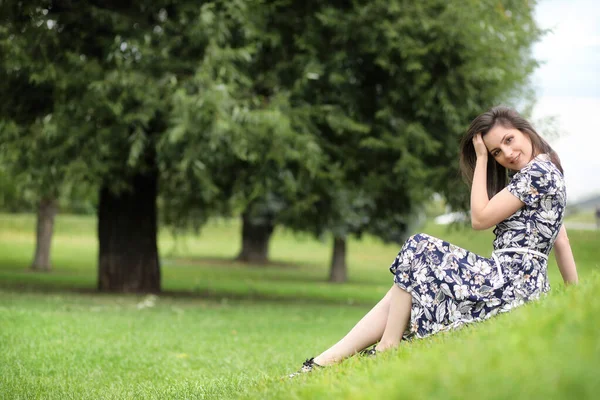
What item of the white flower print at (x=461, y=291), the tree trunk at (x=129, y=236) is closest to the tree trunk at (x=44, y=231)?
the tree trunk at (x=129, y=236)

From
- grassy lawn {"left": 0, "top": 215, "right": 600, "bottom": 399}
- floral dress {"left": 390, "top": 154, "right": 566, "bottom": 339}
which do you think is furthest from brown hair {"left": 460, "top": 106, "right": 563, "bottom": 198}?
grassy lawn {"left": 0, "top": 215, "right": 600, "bottom": 399}

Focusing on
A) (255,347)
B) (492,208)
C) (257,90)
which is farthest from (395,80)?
(492,208)

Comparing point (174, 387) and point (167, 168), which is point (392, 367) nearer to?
point (174, 387)

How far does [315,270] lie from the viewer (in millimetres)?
36000

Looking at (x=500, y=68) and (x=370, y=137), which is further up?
(x=500, y=68)

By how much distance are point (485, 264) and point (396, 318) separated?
669 millimetres

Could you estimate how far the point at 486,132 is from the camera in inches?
215

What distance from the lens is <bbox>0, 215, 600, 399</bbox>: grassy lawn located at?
273cm

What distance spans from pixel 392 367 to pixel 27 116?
497 inches

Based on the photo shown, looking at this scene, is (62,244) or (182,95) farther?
(62,244)

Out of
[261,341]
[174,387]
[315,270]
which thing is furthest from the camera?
[315,270]

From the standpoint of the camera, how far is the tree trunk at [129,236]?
15594 mm

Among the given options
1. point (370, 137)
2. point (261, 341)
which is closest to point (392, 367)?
point (261, 341)

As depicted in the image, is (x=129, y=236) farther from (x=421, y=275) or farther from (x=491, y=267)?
(x=491, y=267)
